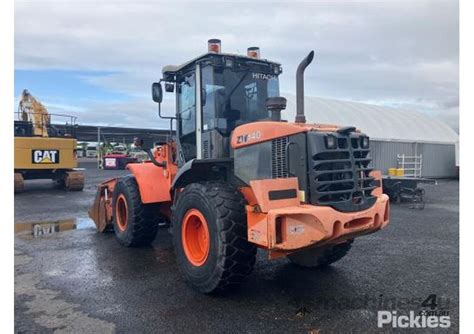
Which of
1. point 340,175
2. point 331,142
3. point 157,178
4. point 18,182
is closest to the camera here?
point 331,142

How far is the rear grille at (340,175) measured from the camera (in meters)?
4.04

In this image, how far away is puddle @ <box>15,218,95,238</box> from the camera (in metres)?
7.99

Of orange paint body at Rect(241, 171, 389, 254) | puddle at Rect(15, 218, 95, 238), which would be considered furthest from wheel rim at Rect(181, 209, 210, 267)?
puddle at Rect(15, 218, 95, 238)

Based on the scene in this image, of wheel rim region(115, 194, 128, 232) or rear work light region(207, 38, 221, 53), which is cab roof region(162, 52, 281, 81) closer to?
rear work light region(207, 38, 221, 53)

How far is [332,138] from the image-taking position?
416cm

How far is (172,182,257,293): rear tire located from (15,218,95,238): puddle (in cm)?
465

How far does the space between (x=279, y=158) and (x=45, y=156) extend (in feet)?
43.7

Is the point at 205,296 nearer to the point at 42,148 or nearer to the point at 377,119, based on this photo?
the point at 42,148

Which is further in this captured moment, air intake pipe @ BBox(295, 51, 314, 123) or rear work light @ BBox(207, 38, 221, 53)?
rear work light @ BBox(207, 38, 221, 53)

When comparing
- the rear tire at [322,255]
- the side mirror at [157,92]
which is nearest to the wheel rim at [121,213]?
the side mirror at [157,92]

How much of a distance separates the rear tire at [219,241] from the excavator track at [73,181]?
1217cm

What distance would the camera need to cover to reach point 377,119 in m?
27.9

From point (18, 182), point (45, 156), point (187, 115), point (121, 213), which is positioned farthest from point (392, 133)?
point (187, 115)

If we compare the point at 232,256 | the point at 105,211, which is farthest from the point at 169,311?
the point at 105,211
